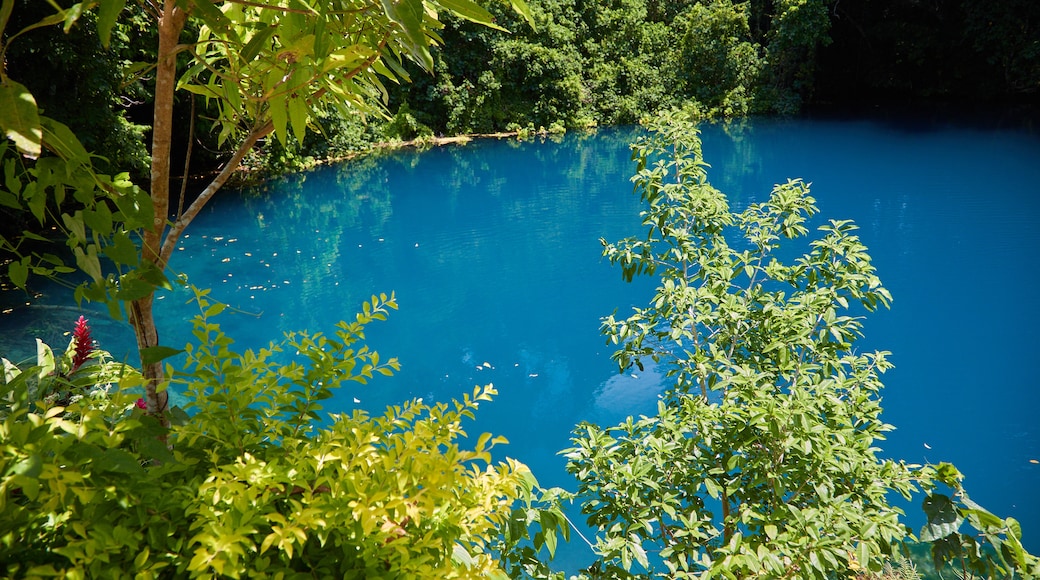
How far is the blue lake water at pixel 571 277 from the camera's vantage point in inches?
181

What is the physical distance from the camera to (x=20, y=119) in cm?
69

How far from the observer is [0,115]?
26.9 inches

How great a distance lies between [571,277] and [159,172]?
6412mm

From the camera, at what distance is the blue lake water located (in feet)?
15.1

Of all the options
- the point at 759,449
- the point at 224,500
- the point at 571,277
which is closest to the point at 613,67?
the point at 571,277

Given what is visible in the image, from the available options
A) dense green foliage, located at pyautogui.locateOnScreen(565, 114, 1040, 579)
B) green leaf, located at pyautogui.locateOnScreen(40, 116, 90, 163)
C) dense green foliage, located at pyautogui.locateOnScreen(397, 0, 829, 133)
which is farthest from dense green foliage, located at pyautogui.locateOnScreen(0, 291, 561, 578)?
dense green foliage, located at pyautogui.locateOnScreen(397, 0, 829, 133)

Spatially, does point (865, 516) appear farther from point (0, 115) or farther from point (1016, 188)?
point (1016, 188)

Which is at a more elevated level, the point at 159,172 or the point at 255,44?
the point at 255,44

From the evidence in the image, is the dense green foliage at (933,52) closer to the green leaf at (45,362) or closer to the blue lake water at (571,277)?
the blue lake water at (571,277)

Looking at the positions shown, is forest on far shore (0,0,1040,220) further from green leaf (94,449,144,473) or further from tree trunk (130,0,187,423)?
green leaf (94,449,144,473)

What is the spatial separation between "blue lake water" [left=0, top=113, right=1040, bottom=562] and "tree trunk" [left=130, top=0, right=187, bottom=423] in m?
2.78

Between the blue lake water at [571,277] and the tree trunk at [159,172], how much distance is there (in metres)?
2.78

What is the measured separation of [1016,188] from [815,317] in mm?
9597

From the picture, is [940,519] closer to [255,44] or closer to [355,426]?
[355,426]
